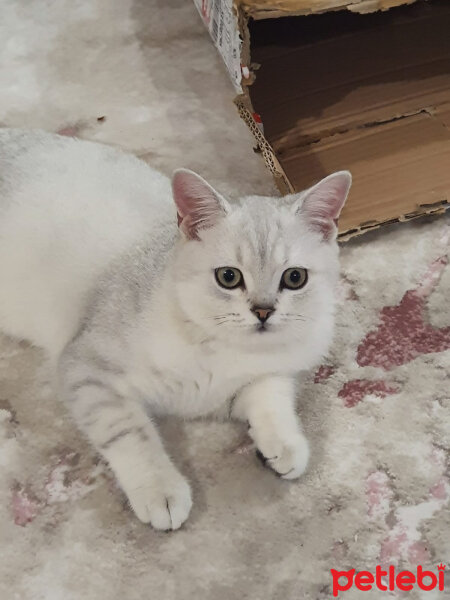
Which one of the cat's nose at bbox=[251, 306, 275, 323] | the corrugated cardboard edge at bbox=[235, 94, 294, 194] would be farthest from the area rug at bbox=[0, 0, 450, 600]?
the cat's nose at bbox=[251, 306, 275, 323]

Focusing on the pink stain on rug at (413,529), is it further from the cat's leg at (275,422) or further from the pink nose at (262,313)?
the pink nose at (262,313)

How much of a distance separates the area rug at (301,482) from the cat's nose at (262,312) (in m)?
0.30

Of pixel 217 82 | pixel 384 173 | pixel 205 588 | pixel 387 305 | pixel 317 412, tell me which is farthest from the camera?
pixel 217 82

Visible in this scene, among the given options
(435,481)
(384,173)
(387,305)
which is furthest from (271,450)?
(384,173)

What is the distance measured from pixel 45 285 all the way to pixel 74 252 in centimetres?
9

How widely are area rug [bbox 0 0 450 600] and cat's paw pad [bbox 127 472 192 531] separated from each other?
1.4 inches

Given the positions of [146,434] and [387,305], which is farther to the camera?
[387,305]

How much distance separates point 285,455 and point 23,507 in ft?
1.50

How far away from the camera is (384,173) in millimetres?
1703

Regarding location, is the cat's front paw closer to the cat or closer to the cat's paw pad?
the cat

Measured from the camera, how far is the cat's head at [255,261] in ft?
3.52

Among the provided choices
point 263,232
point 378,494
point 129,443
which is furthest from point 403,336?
point 129,443

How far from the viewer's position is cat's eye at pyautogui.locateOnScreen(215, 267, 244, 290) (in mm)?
1086

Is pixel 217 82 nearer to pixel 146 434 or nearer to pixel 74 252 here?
pixel 74 252
